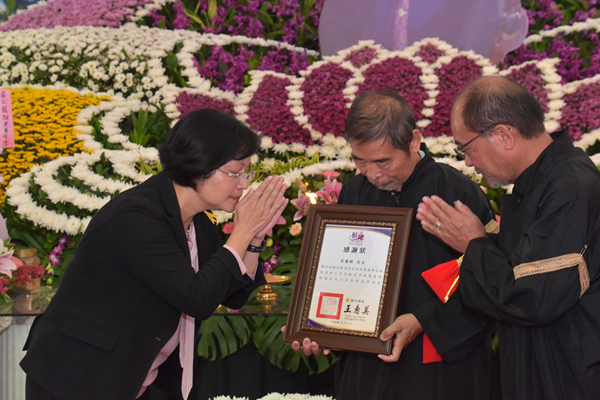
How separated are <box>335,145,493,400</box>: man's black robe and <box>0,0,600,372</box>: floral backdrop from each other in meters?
0.98

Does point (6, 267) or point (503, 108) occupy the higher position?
point (503, 108)

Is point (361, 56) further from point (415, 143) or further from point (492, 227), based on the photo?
point (492, 227)

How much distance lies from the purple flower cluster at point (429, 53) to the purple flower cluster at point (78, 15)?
397 centimetres

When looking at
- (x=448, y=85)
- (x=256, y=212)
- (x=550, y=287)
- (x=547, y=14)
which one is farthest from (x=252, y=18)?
(x=550, y=287)

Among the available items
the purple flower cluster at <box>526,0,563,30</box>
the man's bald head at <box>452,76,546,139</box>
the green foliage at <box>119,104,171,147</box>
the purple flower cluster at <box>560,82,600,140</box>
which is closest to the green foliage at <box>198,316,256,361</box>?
the man's bald head at <box>452,76,546,139</box>

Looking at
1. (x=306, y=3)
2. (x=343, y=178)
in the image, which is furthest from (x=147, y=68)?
(x=343, y=178)

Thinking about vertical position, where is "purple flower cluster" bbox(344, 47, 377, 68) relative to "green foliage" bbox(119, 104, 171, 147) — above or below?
above

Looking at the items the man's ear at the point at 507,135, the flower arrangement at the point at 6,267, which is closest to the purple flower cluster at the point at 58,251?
the flower arrangement at the point at 6,267

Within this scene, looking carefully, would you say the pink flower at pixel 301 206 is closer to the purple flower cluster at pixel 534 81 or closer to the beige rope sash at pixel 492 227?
the beige rope sash at pixel 492 227

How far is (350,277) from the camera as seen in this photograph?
7.03 feet

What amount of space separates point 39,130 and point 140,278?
145 inches

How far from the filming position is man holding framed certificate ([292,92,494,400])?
209 centimetres

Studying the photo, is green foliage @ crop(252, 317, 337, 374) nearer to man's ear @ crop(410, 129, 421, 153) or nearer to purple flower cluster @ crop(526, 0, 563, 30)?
man's ear @ crop(410, 129, 421, 153)

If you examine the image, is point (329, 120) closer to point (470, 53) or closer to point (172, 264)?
point (470, 53)
